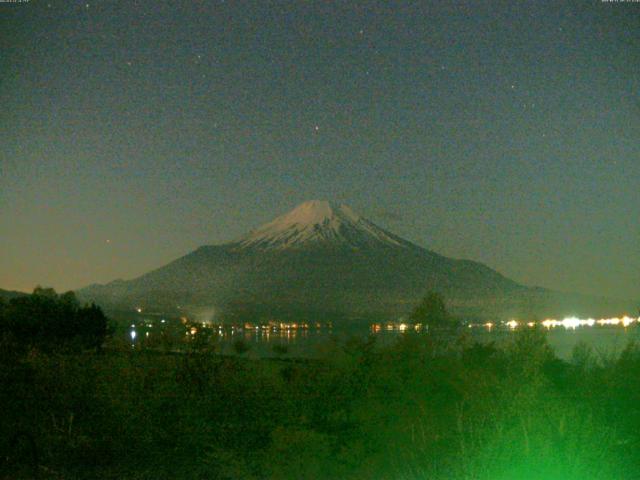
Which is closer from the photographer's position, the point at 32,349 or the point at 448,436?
the point at 448,436

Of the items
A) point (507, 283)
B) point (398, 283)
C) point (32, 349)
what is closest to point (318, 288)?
point (398, 283)

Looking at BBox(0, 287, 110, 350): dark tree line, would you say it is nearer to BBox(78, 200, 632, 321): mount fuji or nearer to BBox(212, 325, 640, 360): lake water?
BBox(212, 325, 640, 360): lake water

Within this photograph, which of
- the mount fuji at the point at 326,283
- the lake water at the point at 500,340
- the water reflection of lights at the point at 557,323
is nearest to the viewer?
the water reflection of lights at the point at 557,323

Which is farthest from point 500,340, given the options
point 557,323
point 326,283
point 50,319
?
point 326,283

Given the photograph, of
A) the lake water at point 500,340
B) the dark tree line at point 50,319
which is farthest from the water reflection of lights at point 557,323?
the dark tree line at point 50,319

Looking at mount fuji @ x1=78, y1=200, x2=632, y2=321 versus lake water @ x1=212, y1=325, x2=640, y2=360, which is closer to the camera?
lake water @ x1=212, y1=325, x2=640, y2=360

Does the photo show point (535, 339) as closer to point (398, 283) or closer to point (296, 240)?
point (398, 283)

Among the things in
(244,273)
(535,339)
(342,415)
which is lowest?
(342,415)

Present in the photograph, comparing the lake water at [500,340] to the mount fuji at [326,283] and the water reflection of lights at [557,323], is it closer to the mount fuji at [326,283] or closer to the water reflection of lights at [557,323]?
the water reflection of lights at [557,323]

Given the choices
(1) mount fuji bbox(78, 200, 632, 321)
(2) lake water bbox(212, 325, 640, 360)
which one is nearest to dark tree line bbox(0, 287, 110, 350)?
(2) lake water bbox(212, 325, 640, 360)
